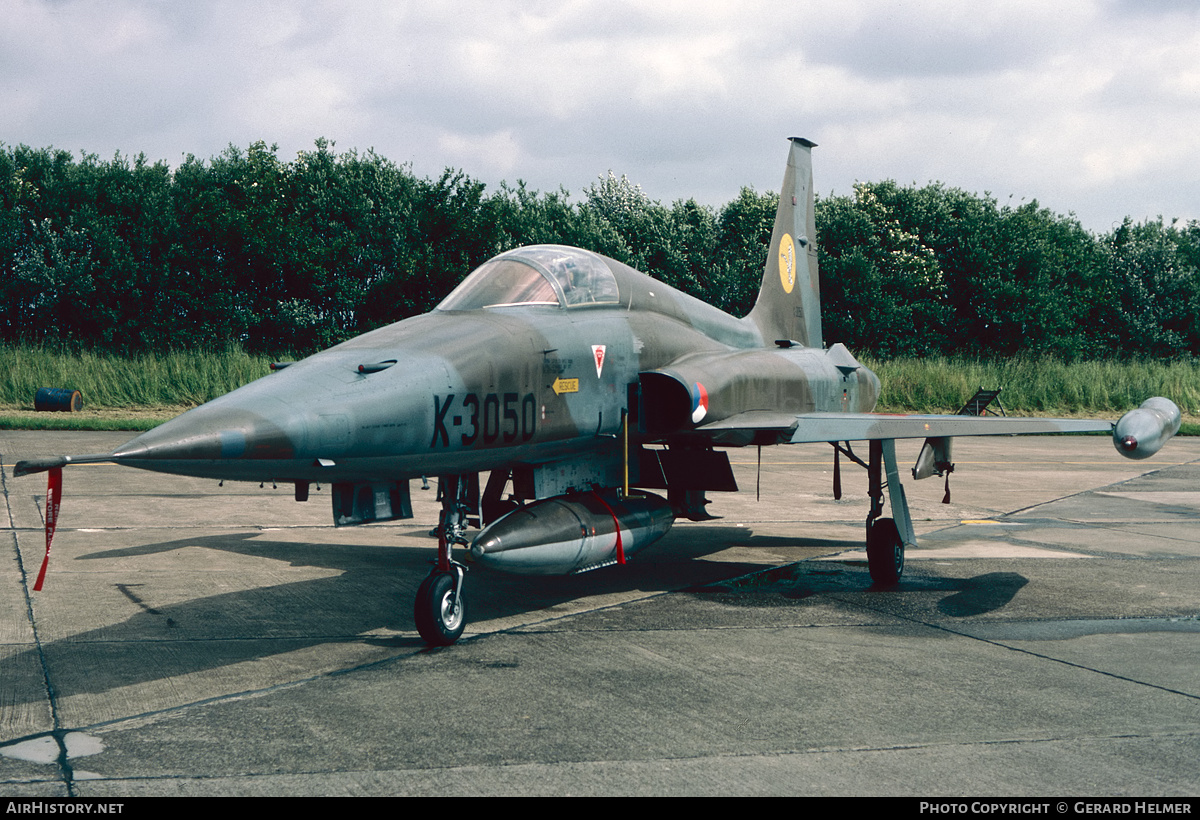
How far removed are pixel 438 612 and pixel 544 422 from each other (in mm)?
1688

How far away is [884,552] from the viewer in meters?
10.4

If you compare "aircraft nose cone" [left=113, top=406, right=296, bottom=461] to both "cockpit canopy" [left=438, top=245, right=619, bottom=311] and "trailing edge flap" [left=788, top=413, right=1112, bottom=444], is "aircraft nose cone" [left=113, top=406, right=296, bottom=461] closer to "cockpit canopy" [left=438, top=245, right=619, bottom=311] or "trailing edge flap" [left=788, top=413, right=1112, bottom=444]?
"cockpit canopy" [left=438, top=245, right=619, bottom=311]

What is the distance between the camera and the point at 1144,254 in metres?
59.9

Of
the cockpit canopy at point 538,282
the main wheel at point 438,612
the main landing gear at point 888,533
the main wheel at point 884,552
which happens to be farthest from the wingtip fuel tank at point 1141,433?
the main wheel at point 438,612

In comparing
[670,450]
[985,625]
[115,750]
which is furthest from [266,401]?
[985,625]

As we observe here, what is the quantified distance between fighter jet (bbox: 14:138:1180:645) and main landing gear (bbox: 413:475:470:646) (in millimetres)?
13

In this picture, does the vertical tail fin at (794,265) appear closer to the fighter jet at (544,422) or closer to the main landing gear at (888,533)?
the fighter jet at (544,422)

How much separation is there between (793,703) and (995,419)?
480cm

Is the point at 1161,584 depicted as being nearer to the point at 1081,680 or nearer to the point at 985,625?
the point at 985,625

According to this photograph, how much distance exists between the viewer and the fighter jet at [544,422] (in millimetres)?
6289

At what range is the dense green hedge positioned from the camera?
44.8 metres

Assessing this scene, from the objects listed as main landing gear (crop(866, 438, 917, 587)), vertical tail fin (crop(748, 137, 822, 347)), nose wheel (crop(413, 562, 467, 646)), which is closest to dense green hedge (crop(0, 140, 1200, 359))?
vertical tail fin (crop(748, 137, 822, 347))

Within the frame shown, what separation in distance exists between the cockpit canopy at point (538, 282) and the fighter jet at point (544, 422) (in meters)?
0.02

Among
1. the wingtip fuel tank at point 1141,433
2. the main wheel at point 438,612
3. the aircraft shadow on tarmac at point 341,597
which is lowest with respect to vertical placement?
the aircraft shadow on tarmac at point 341,597
